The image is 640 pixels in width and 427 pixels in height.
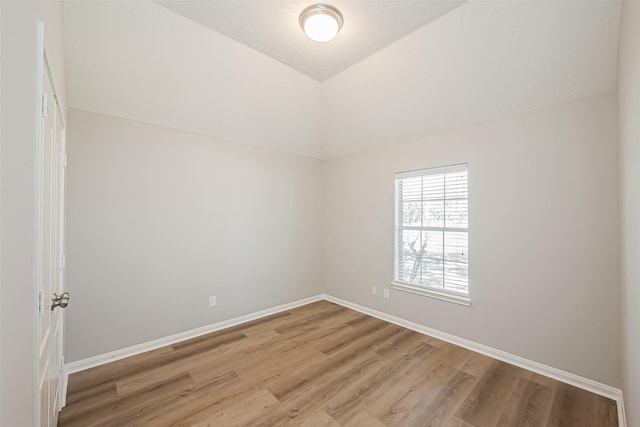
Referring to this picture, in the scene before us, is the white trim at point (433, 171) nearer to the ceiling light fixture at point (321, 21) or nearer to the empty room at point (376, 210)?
the empty room at point (376, 210)

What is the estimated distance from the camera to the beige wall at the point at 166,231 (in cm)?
262

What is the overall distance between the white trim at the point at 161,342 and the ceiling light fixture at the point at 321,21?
3.40 meters

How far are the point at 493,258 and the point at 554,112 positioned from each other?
1489mm

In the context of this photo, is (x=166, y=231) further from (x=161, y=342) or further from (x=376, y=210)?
(x=376, y=210)

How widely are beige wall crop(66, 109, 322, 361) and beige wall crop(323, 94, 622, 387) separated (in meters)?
2.12

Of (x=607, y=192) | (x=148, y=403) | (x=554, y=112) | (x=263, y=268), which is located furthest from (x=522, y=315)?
(x=148, y=403)

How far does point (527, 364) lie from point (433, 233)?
1.55m

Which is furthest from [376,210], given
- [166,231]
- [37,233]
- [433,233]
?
[37,233]

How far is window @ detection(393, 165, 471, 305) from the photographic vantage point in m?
3.12

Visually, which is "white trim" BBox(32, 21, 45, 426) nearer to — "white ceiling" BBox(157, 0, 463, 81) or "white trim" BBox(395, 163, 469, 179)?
"white ceiling" BBox(157, 0, 463, 81)

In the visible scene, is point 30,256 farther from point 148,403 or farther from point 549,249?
point 549,249

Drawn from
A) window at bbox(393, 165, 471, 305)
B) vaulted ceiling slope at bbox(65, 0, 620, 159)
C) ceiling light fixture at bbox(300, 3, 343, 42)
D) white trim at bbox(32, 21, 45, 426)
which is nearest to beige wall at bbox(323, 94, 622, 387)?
window at bbox(393, 165, 471, 305)

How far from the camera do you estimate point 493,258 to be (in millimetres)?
2836

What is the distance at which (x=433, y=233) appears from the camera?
3400 millimetres
